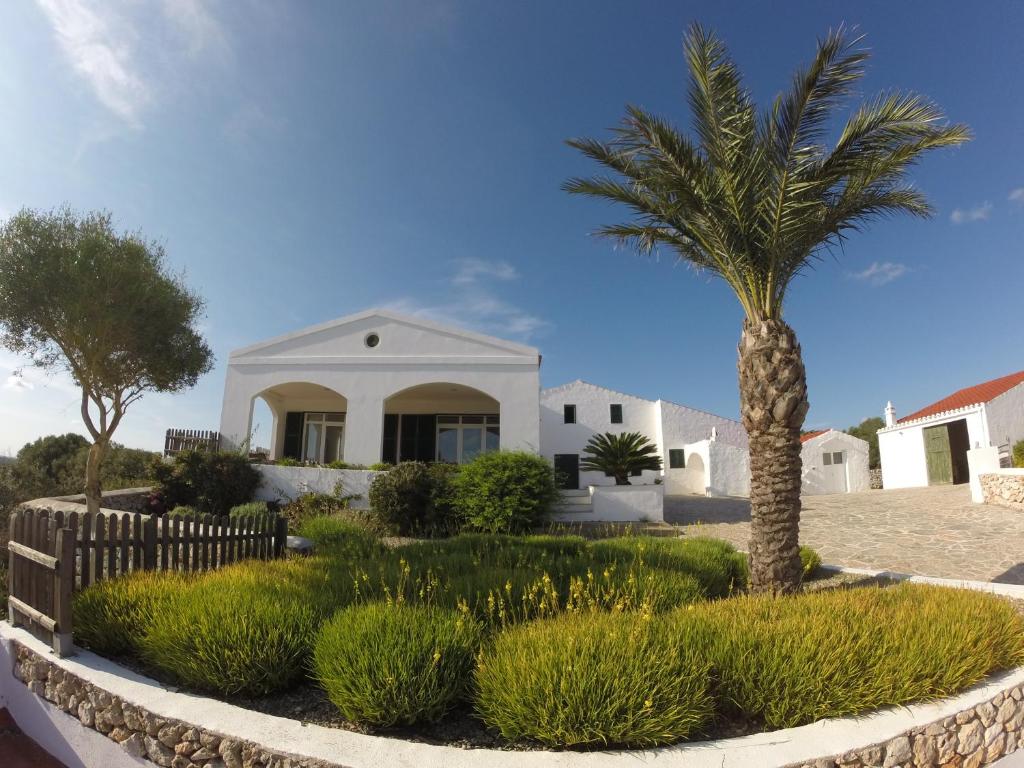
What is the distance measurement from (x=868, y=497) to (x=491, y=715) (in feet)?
64.0

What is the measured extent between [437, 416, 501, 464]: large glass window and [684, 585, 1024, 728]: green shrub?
16.2 metres

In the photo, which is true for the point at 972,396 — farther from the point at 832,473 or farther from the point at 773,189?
the point at 773,189

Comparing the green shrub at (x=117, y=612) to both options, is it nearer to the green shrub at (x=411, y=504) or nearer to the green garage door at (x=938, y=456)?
the green shrub at (x=411, y=504)

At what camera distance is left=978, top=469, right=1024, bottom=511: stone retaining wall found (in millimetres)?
13375

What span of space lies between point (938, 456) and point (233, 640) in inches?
1037

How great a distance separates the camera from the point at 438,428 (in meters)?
20.9

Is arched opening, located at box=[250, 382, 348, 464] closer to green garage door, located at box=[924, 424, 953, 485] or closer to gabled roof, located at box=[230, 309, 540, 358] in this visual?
gabled roof, located at box=[230, 309, 540, 358]

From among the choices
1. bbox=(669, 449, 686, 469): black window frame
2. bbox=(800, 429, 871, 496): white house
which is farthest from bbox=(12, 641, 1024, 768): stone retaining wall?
bbox=(669, 449, 686, 469): black window frame

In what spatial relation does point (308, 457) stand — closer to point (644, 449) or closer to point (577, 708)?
point (644, 449)

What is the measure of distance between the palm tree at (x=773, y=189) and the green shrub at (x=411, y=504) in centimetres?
791

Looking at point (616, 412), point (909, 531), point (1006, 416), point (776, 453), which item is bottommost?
point (909, 531)

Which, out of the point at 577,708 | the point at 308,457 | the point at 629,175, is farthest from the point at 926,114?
the point at 308,457

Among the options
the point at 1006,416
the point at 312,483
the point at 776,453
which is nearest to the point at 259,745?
the point at 776,453

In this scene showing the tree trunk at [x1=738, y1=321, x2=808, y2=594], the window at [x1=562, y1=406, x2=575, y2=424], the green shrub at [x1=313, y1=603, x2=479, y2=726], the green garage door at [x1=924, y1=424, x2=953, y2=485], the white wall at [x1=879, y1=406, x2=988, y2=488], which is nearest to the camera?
the green shrub at [x1=313, y1=603, x2=479, y2=726]
